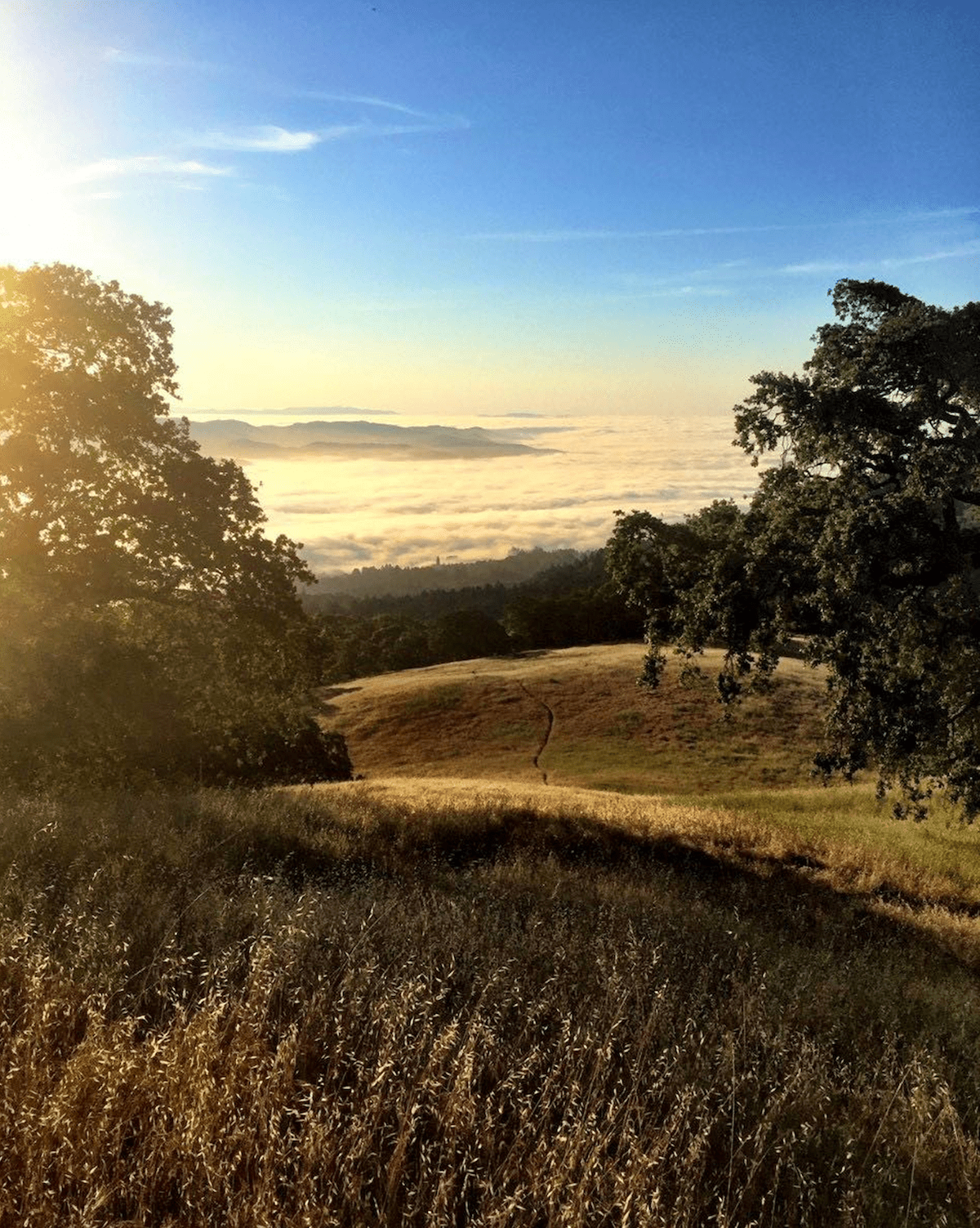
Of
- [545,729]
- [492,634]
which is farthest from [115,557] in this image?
[492,634]

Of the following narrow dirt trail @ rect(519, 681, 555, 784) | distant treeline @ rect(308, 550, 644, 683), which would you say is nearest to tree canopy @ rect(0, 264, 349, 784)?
narrow dirt trail @ rect(519, 681, 555, 784)

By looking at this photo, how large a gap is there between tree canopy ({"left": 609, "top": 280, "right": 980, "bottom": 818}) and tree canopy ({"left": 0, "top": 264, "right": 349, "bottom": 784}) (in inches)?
398

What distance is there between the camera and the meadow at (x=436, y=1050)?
130 inches

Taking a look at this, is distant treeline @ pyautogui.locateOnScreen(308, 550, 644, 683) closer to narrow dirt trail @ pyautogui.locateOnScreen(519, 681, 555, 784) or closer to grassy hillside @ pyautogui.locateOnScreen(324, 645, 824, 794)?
grassy hillside @ pyautogui.locateOnScreen(324, 645, 824, 794)

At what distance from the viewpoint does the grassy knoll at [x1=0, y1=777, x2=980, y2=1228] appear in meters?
3.27

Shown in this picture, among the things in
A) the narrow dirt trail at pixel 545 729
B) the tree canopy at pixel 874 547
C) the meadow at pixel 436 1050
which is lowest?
the narrow dirt trail at pixel 545 729

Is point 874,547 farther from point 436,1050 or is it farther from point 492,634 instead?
point 492,634

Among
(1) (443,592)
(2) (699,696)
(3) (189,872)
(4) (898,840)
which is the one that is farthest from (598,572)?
(3) (189,872)

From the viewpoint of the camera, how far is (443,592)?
183 m

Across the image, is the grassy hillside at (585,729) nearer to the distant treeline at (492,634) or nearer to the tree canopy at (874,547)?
the tree canopy at (874,547)

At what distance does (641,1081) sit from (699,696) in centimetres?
5771

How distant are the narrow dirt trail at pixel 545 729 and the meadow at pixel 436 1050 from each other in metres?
36.3

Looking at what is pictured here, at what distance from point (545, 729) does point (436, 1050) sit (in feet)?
176

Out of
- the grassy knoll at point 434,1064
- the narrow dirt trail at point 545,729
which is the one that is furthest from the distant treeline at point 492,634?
the grassy knoll at point 434,1064
